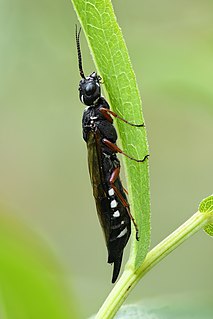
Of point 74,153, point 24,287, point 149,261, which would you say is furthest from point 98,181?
point 74,153

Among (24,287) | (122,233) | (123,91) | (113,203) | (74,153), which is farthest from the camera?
(74,153)

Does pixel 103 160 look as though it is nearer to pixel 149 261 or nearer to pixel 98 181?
pixel 98 181

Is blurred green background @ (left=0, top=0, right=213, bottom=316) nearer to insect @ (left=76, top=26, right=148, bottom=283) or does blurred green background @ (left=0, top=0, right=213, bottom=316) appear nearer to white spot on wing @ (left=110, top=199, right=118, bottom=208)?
insect @ (left=76, top=26, right=148, bottom=283)

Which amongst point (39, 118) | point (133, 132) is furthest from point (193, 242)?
point (133, 132)

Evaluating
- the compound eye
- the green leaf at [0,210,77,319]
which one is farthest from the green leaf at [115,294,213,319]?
the compound eye

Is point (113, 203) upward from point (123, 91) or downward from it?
downward

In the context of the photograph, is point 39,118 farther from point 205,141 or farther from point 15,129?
point 205,141

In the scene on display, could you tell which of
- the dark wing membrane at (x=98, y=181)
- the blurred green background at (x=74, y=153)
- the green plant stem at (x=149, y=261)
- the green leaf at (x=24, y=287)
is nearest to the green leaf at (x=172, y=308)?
the green plant stem at (x=149, y=261)
